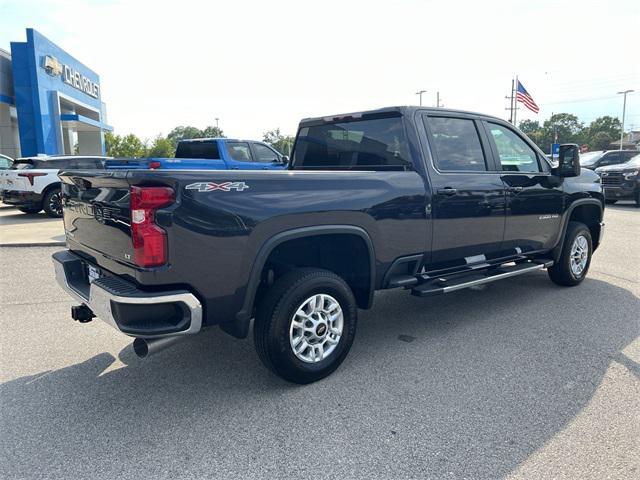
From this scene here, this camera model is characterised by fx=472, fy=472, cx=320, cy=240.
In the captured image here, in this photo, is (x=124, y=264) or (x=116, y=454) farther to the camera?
(x=124, y=264)

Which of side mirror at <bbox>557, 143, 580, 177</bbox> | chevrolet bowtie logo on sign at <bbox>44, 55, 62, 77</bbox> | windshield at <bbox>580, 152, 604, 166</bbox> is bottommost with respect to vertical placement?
side mirror at <bbox>557, 143, 580, 177</bbox>

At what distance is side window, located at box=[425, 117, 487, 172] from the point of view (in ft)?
14.2

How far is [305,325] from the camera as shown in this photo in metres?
3.37

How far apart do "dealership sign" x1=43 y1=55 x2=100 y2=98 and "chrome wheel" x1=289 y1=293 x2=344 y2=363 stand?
25.0 meters

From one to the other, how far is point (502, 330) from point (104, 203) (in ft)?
11.9

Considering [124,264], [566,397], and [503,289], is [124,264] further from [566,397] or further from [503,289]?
[503,289]

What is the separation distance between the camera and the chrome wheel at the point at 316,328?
3328 millimetres

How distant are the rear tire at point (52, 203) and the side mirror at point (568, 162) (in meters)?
11.7

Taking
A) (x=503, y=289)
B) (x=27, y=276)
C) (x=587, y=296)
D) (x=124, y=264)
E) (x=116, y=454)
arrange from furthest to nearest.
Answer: (x=27, y=276) → (x=503, y=289) → (x=587, y=296) → (x=124, y=264) → (x=116, y=454)

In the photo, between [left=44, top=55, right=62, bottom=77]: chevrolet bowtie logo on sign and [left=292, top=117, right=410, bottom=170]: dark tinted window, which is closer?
[left=292, top=117, right=410, bottom=170]: dark tinted window

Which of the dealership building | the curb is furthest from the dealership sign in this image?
the curb

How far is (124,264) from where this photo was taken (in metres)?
2.94

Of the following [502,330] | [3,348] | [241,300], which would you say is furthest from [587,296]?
[3,348]

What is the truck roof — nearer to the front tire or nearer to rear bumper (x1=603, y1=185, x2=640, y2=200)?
the front tire
